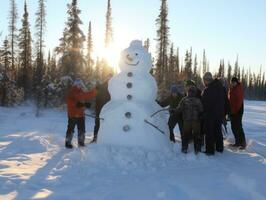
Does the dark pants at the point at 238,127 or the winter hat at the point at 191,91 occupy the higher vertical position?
the winter hat at the point at 191,91

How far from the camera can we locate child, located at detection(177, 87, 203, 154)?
9531 millimetres

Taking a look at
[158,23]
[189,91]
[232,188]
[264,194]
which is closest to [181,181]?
[232,188]

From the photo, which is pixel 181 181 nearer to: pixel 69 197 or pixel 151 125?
pixel 69 197

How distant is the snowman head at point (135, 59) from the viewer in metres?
9.78

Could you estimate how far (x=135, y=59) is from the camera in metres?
9.77

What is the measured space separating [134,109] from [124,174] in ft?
7.42

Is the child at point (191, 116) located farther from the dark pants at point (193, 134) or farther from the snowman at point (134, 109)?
the snowman at point (134, 109)

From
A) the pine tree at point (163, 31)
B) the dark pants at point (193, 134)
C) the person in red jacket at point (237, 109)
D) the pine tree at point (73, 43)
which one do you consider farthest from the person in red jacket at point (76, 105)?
the pine tree at point (163, 31)

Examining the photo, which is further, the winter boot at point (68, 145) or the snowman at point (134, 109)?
the winter boot at point (68, 145)

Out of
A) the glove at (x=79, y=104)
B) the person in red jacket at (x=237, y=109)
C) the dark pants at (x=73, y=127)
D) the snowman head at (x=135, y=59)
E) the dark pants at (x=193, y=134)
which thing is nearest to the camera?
the dark pants at (x=193, y=134)

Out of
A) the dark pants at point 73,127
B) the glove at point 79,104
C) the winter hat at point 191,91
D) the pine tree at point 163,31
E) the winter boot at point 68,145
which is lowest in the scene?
the winter boot at point 68,145

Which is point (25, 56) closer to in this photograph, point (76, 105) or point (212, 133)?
point (76, 105)

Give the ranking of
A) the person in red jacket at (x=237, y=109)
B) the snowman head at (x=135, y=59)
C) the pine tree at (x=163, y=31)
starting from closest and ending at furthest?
1. the snowman head at (x=135, y=59)
2. the person in red jacket at (x=237, y=109)
3. the pine tree at (x=163, y=31)

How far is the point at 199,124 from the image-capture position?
963cm
